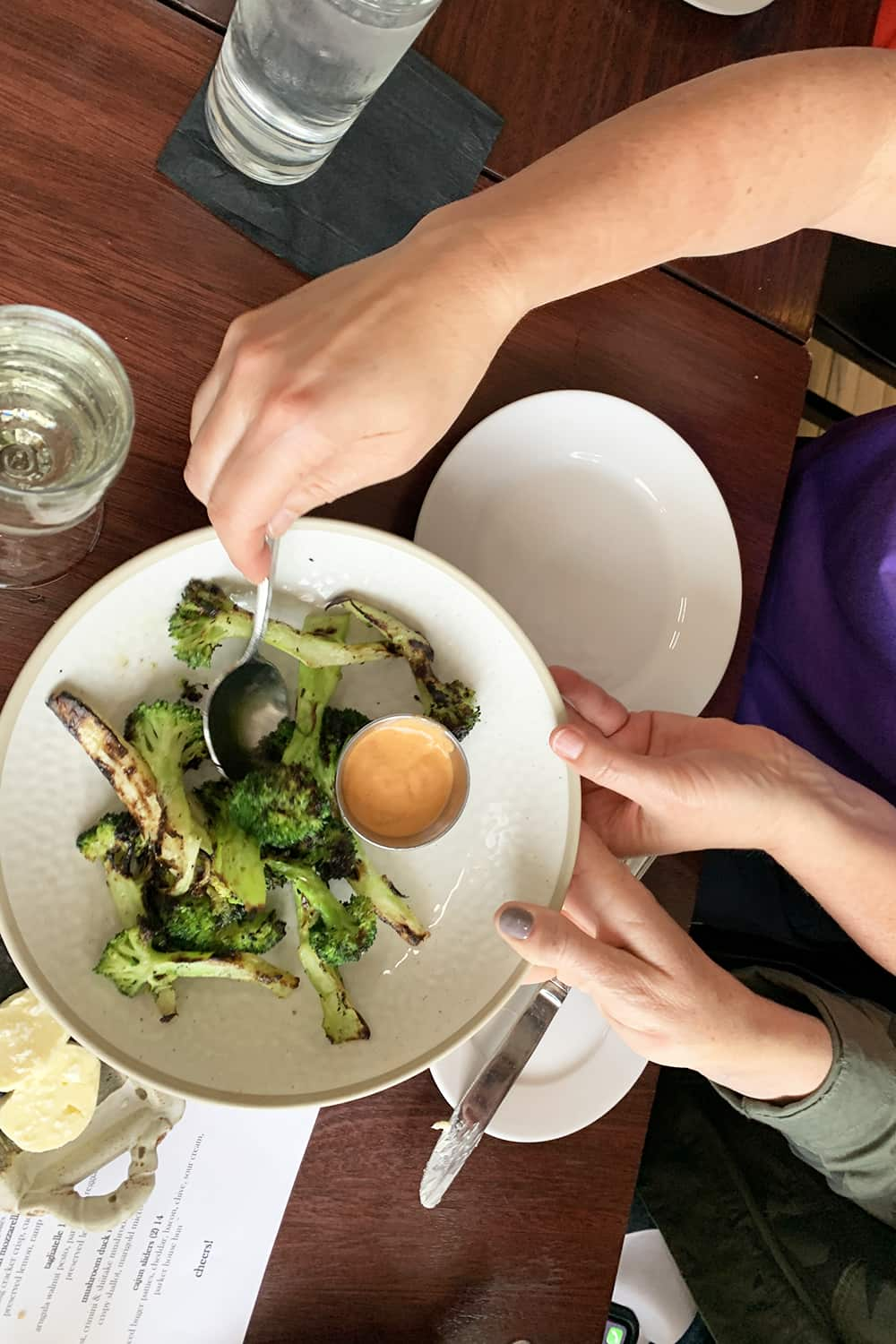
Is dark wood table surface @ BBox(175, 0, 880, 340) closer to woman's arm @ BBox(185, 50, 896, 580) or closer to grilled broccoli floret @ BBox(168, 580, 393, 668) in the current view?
woman's arm @ BBox(185, 50, 896, 580)

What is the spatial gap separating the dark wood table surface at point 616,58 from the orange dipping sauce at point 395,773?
617 mm

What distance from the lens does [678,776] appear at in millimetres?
999

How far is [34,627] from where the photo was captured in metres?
0.92

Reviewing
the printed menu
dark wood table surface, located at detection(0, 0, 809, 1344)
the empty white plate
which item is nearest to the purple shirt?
dark wood table surface, located at detection(0, 0, 809, 1344)

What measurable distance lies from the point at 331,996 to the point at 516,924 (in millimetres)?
198

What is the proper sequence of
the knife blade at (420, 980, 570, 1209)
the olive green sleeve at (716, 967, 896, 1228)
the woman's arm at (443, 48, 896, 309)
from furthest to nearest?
the olive green sleeve at (716, 967, 896, 1228) < the knife blade at (420, 980, 570, 1209) < the woman's arm at (443, 48, 896, 309)

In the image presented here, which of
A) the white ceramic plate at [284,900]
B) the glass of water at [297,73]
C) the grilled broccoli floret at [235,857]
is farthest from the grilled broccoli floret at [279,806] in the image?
the glass of water at [297,73]

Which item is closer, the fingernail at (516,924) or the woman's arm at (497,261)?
the woman's arm at (497,261)

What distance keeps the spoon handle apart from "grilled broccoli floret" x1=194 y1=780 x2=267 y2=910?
0.14 m

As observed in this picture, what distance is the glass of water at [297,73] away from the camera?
2.51 ft

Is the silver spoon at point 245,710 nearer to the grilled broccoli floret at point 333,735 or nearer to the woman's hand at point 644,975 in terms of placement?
the grilled broccoli floret at point 333,735

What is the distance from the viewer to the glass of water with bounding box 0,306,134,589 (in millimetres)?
834

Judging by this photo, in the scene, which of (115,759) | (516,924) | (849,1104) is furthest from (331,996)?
(849,1104)

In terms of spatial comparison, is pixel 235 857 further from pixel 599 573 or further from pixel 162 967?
pixel 599 573
